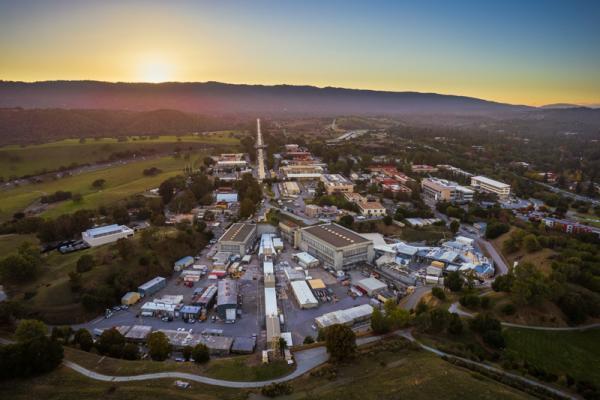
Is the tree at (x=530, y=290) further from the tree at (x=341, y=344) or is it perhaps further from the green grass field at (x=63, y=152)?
the green grass field at (x=63, y=152)


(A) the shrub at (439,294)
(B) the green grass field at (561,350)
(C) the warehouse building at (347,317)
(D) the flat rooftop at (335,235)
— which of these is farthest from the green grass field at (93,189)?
(B) the green grass field at (561,350)

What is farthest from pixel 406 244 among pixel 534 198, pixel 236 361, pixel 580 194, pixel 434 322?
pixel 580 194

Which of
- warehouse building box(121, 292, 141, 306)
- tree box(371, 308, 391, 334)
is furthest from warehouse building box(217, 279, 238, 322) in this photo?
tree box(371, 308, 391, 334)

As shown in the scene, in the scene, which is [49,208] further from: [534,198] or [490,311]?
[534,198]

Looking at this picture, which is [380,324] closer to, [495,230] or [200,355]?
[200,355]

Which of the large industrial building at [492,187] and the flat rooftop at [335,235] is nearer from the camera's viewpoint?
the flat rooftop at [335,235]

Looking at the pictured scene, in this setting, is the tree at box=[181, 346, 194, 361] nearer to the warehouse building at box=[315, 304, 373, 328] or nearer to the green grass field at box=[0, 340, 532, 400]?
the green grass field at box=[0, 340, 532, 400]
